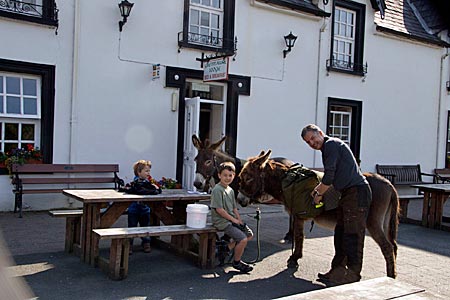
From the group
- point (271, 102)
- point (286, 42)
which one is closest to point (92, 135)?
point (271, 102)

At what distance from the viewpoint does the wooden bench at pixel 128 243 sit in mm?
5824

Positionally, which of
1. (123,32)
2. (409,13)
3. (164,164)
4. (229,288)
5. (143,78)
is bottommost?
(229,288)

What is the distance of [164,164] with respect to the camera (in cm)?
1204

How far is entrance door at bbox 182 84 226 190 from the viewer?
39.3 ft

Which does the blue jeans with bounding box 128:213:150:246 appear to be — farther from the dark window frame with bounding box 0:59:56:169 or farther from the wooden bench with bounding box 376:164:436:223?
the wooden bench with bounding box 376:164:436:223

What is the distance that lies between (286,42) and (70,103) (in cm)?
637

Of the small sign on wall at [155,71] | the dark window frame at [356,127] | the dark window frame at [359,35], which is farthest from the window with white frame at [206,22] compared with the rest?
the dark window frame at [356,127]

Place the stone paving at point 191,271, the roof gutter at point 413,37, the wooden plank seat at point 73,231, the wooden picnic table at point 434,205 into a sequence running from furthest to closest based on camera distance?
the roof gutter at point 413,37 < the wooden picnic table at point 434,205 < the wooden plank seat at point 73,231 < the stone paving at point 191,271

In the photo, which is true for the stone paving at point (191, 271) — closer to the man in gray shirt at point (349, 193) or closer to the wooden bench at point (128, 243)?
the wooden bench at point (128, 243)

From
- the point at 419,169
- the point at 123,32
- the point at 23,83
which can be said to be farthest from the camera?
the point at 419,169

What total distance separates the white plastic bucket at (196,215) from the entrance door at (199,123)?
5420mm

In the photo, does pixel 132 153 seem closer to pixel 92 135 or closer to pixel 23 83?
pixel 92 135

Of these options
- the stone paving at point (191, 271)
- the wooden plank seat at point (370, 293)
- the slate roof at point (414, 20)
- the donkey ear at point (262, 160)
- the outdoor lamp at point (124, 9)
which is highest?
the slate roof at point (414, 20)

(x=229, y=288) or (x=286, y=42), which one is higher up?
(x=286, y=42)
